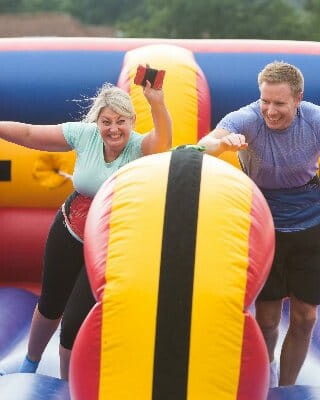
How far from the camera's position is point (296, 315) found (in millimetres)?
2258

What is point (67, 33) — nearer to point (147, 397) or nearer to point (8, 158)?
point (8, 158)

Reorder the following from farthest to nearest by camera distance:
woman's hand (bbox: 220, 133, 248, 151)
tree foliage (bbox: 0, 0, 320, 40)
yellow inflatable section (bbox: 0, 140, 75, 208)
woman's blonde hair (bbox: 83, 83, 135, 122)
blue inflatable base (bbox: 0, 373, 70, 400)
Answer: tree foliage (bbox: 0, 0, 320, 40) → yellow inflatable section (bbox: 0, 140, 75, 208) → woman's blonde hair (bbox: 83, 83, 135, 122) → blue inflatable base (bbox: 0, 373, 70, 400) → woman's hand (bbox: 220, 133, 248, 151)

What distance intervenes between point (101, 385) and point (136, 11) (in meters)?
22.7

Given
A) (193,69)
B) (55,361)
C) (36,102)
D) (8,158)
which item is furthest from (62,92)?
(55,361)

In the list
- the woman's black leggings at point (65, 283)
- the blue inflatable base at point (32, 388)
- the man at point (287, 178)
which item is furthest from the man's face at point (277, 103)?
the blue inflatable base at point (32, 388)

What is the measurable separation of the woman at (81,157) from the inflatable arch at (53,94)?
989mm

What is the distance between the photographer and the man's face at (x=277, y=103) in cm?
200

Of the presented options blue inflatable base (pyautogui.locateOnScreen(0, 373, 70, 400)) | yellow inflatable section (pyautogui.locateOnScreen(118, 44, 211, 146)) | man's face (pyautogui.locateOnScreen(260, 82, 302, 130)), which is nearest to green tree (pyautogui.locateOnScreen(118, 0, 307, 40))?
yellow inflatable section (pyautogui.locateOnScreen(118, 44, 211, 146))

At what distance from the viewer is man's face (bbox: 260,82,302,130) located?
2.00m

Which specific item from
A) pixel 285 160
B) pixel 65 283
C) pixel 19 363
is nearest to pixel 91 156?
pixel 65 283

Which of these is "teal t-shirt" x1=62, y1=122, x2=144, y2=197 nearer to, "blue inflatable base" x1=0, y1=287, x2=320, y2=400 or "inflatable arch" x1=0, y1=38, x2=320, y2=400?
"blue inflatable base" x1=0, y1=287, x2=320, y2=400

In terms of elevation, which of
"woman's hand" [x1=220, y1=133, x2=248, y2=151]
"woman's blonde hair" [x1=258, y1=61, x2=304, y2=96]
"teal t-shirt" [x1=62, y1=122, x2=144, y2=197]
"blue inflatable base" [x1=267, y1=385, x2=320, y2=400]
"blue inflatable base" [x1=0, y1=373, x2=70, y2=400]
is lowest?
"blue inflatable base" [x1=0, y1=373, x2=70, y2=400]

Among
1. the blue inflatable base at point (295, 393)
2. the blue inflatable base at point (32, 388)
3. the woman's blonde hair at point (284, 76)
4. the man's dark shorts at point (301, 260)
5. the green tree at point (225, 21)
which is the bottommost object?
the green tree at point (225, 21)

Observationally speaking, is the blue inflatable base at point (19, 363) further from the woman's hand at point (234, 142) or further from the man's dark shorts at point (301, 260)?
the woman's hand at point (234, 142)
